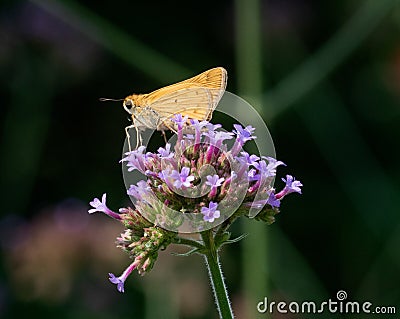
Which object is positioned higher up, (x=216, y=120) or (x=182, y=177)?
(x=216, y=120)

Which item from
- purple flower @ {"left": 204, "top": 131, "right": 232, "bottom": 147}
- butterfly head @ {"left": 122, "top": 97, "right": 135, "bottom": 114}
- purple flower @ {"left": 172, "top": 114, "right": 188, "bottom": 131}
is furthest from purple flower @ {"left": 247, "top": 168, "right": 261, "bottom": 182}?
butterfly head @ {"left": 122, "top": 97, "right": 135, "bottom": 114}

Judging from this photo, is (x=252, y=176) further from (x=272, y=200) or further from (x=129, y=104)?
(x=129, y=104)

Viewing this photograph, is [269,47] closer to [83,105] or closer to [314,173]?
[314,173]

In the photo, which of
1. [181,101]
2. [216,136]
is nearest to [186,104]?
[181,101]

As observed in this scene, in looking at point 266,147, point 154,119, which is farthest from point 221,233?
point 266,147

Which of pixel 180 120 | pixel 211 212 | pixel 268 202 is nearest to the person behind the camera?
pixel 211 212

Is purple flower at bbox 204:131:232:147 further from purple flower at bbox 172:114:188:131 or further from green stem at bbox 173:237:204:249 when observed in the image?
green stem at bbox 173:237:204:249
